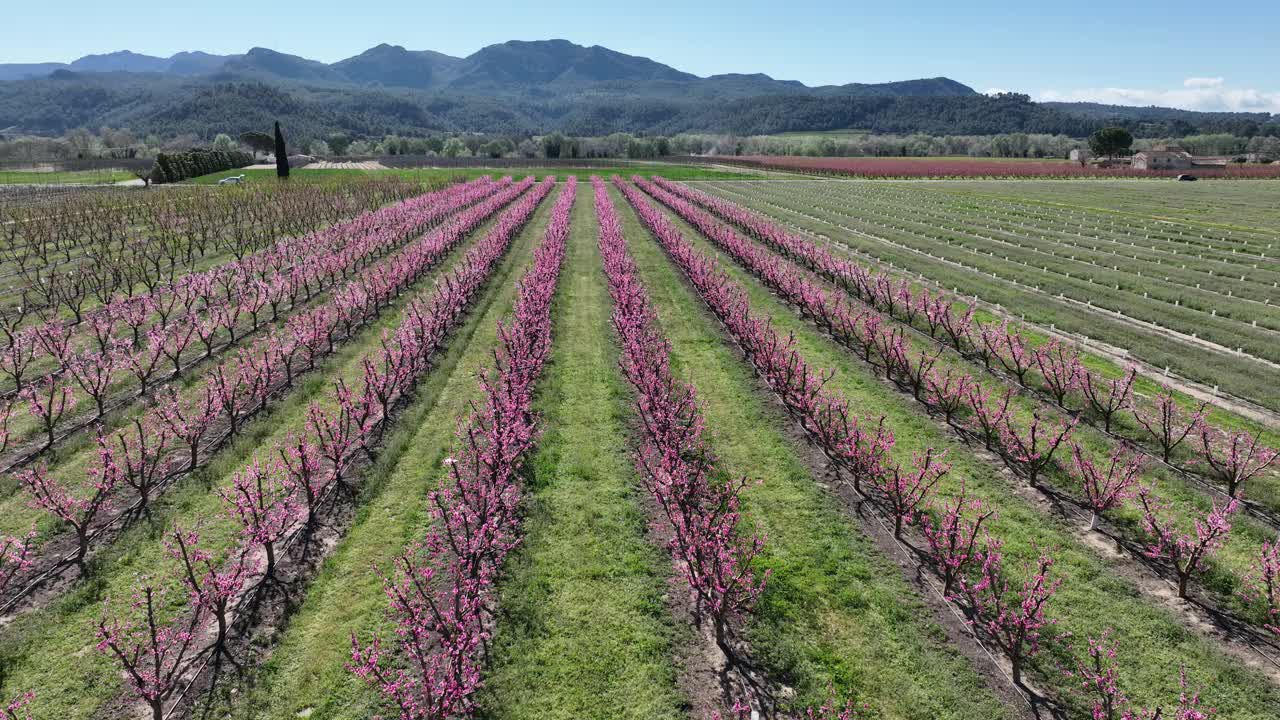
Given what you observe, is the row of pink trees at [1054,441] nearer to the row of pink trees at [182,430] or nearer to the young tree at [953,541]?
the young tree at [953,541]

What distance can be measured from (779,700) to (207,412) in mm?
9106

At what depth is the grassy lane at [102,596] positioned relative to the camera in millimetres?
5449

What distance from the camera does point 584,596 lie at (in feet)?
22.1

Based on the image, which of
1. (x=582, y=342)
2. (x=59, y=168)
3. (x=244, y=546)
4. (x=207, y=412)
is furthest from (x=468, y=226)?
(x=59, y=168)

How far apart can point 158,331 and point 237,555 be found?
28.1ft

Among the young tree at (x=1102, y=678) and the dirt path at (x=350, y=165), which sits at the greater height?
the dirt path at (x=350, y=165)

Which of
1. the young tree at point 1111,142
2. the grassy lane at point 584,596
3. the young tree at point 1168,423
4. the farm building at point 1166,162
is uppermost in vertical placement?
the young tree at point 1111,142

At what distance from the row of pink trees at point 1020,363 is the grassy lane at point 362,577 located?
8.48m

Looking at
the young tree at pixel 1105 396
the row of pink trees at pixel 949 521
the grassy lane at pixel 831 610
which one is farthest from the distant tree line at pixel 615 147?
the grassy lane at pixel 831 610

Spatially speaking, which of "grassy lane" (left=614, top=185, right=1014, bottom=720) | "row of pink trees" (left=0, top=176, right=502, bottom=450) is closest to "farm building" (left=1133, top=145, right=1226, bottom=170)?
"row of pink trees" (left=0, top=176, right=502, bottom=450)

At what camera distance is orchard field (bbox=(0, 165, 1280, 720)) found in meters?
5.63

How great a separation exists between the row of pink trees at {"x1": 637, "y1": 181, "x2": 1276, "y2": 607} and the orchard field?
0.08 metres

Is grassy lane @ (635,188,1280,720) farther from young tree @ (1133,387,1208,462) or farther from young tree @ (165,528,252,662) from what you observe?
young tree @ (165,528,252,662)

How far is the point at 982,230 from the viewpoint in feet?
108
